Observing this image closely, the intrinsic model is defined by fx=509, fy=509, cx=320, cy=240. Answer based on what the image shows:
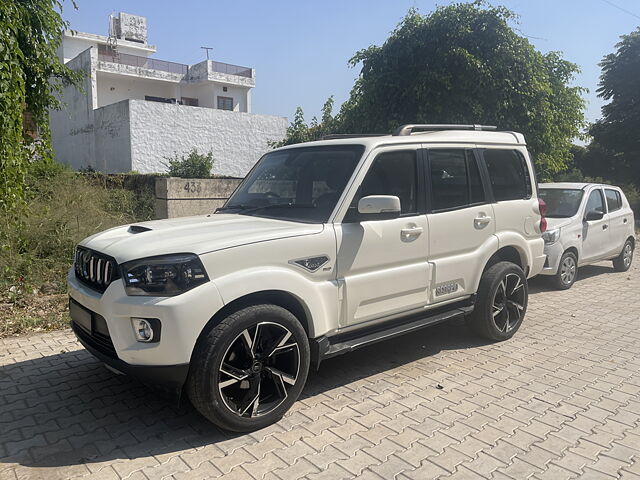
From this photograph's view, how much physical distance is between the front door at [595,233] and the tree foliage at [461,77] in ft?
7.83

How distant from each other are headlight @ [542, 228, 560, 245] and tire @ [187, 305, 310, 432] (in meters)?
5.51

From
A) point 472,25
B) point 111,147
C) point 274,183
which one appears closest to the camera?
point 274,183

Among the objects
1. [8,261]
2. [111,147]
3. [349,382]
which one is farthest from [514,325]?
[111,147]

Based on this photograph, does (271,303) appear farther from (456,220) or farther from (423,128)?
(423,128)

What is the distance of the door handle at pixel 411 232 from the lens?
422 cm

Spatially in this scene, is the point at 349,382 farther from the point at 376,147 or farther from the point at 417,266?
the point at 376,147

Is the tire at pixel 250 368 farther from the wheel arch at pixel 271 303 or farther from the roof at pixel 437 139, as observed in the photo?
the roof at pixel 437 139

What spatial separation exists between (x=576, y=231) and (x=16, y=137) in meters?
8.06

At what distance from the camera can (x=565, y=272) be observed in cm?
813

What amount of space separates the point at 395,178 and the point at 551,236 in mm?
4499

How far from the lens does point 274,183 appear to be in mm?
4629

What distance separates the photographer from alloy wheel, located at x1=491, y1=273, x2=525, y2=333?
5305 millimetres

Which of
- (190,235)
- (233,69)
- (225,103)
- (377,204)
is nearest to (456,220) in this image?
(377,204)

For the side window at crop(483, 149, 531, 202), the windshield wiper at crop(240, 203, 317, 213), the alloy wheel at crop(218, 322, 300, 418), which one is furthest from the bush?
the alloy wheel at crop(218, 322, 300, 418)
